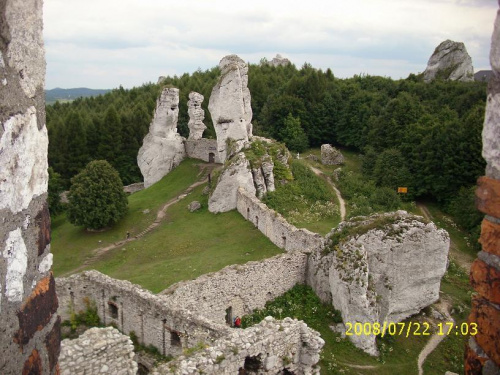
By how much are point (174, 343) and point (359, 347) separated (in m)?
5.93

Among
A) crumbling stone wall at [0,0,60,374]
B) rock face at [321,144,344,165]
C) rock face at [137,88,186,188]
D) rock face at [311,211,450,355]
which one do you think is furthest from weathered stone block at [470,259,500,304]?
rock face at [137,88,186,188]

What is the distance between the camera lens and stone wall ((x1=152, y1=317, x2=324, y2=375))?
8898mm

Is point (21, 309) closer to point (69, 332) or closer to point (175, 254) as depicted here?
point (69, 332)

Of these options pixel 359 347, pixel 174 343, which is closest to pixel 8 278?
pixel 174 343

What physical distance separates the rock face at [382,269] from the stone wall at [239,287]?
1.26 m

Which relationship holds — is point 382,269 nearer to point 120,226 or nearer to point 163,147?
point 120,226

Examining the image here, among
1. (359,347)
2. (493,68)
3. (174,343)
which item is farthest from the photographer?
(359,347)

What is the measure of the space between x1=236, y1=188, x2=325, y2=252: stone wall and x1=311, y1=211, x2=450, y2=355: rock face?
5.89 feet

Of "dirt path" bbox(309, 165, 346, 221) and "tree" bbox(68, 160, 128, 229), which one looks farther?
"tree" bbox(68, 160, 128, 229)

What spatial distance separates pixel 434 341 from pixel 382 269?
9.63 ft

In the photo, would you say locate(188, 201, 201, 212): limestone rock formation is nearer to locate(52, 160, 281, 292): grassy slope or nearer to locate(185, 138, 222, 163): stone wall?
locate(52, 160, 281, 292): grassy slope

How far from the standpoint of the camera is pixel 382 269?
16.1 m

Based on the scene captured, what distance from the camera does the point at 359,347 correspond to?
15000mm

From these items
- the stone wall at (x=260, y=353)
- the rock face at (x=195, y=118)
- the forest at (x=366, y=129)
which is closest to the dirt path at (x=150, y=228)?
the rock face at (x=195, y=118)
